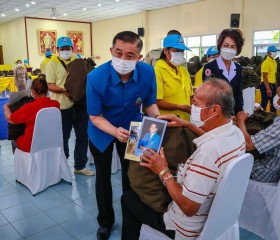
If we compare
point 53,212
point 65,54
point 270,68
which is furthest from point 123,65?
point 270,68

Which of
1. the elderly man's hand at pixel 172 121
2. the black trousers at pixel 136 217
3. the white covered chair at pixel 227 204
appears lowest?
the black trousers at pixel 136 217

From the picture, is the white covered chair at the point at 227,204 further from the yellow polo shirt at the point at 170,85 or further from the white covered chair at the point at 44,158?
the white covered chair at the point at 44,158

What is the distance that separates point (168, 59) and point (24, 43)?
1258 cm

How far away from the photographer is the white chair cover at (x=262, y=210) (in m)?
2.02

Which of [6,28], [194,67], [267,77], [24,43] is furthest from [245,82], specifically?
[6,28]

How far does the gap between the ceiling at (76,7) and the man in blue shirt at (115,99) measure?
9349 mm

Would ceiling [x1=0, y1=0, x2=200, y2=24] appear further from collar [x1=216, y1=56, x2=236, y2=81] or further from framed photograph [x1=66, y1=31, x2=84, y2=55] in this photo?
collar [x1=216, y1=56, x2=236, y2=81]

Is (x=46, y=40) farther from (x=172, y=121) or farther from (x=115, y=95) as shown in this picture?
(x=172, y=121)

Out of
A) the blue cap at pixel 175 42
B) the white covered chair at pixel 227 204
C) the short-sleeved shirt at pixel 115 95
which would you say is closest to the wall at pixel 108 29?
the blue cap at pixel 175 42

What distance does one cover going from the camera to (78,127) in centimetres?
328

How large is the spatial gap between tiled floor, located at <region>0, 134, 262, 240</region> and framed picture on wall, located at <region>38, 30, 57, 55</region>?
11.5 metres

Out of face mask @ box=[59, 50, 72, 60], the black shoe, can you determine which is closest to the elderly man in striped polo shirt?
the black shoe

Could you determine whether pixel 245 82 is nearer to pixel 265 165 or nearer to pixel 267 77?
pixel 265 165

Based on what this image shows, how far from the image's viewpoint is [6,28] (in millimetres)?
15047
